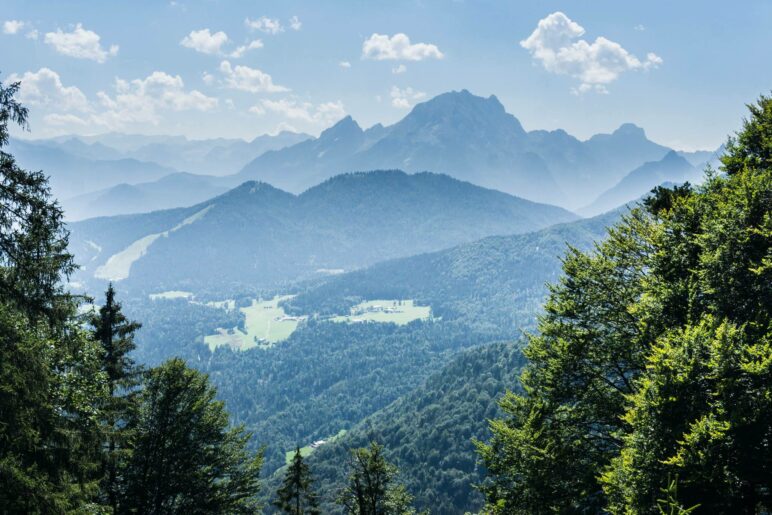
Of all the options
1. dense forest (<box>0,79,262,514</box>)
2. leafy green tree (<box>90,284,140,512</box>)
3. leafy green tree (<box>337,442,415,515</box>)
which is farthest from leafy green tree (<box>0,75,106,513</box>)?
leafy green tree (<box>337,442,415,515</box>)

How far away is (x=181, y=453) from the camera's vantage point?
26359mm

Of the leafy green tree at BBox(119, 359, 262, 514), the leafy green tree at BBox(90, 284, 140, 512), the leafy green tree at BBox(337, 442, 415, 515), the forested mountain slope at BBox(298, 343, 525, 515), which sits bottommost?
the forested mountain slope at BBox(298, 343, 525, 515)

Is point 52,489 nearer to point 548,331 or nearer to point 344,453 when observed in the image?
point 548,331

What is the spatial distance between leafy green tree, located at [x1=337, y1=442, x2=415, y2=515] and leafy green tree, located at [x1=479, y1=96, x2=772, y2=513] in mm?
14256

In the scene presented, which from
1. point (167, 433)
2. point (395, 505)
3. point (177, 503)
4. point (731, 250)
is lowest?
point (395, 505)

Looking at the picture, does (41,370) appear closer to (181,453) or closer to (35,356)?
(35,356)

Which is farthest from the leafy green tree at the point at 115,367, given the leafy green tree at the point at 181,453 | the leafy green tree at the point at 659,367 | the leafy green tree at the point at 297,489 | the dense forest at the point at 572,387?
the leafy green tree at the point at 659,367

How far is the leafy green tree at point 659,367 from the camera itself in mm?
13758

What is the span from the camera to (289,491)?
117ft

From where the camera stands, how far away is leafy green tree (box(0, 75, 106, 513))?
40.4 feet

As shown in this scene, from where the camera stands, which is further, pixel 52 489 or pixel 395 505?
pixel 395 505

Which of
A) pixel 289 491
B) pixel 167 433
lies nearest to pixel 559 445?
pixel 167 433

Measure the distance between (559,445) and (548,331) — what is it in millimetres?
5207

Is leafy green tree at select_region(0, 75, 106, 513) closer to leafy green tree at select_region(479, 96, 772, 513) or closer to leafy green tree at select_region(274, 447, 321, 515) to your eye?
leafy green tree at select_region(479, 96, 772, 513)
